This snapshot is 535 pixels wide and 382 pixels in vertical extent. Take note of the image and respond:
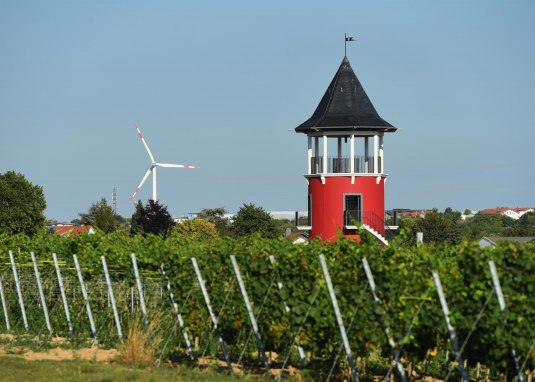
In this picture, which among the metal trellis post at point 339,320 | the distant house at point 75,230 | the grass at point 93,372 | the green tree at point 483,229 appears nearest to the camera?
the metal trellis post at point 339,320

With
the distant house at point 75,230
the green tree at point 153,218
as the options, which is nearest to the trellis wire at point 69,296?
the distant house at point 75,230

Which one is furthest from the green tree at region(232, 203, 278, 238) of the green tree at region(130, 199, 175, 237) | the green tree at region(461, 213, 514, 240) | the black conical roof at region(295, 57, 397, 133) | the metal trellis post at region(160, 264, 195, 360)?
the metal trellis post at region(160, 264, 195, 360)

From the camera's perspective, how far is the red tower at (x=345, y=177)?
48.8 metres

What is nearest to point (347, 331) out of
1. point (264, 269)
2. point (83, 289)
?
point (264, 269)

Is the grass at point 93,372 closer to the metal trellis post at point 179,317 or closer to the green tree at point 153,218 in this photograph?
the metal trellis post at point 179,317

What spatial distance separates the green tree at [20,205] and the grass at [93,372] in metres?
76.1

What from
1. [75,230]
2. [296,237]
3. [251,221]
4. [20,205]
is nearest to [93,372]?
[296,237]

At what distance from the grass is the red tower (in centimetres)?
3035

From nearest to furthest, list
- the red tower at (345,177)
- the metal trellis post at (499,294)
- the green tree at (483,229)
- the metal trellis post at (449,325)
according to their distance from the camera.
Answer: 1. the metal trellis post at (499,294)
2. the metal trellis post at (449,325)
3. the red tower at (345,177)
4. the green tree at (483,229)

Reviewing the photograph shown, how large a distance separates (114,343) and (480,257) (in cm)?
894

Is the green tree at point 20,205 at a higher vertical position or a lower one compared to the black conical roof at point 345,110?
lower

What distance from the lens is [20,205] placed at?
96.8m

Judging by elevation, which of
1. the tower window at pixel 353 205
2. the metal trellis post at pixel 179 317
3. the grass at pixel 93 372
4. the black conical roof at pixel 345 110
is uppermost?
the black conical roof at pixel 345 110

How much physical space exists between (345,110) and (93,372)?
34005mm
